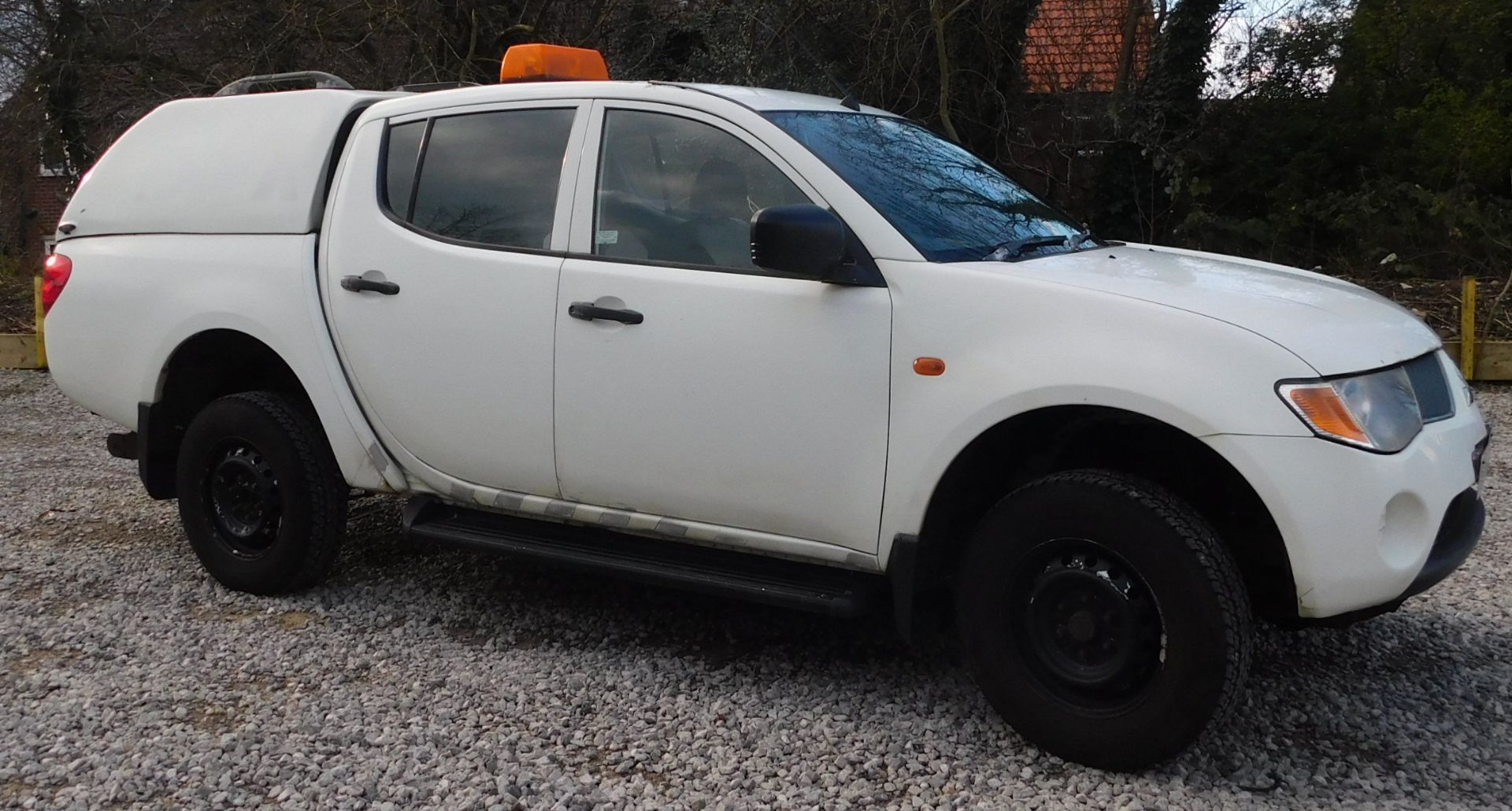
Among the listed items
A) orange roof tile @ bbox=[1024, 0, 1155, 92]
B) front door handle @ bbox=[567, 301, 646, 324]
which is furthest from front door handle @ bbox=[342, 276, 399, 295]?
orange roof tile @ bbox=[1024, 0, 1155, 92]

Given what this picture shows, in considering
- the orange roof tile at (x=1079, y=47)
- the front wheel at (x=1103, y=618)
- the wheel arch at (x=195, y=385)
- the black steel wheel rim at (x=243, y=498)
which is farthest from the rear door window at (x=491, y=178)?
the orange roof tile at (x=1079, y=47)

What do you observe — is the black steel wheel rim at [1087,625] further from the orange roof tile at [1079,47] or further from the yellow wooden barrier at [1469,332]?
the orange roof tile at [1079,47]

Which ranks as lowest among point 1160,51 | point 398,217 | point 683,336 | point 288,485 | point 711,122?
point 288,485

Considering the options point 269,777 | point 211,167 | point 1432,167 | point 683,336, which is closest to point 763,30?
point 1432,167

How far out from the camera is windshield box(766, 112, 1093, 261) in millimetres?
3711

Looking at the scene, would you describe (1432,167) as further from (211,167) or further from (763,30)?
(211,167)

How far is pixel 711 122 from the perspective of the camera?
3.94m

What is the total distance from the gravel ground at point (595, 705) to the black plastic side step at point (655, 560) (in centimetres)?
39

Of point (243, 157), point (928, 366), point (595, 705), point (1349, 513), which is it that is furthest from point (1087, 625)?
point (243, 157)

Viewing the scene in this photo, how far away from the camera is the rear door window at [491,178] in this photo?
4199mm

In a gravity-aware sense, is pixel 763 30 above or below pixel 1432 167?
above

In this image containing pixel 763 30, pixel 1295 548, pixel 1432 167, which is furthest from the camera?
pixel 1432 167

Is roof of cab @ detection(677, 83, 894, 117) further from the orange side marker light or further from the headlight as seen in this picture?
the headlight

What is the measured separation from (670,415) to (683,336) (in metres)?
0.25
